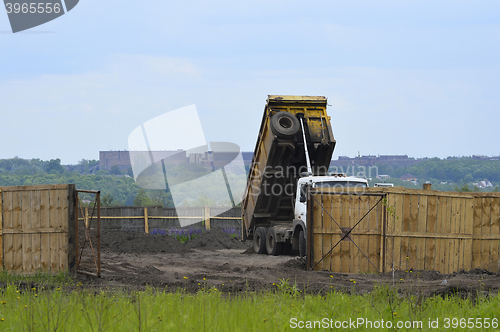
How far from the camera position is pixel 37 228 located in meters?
11.4

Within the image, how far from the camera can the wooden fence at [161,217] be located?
86.2 ft

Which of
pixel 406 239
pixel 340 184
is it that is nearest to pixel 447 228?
pixel 406 239

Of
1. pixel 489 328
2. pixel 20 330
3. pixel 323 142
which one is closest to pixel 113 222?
pixel 323 142

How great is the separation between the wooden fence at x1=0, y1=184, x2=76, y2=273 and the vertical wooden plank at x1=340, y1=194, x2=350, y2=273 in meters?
6.12

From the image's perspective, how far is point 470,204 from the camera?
43.3ft

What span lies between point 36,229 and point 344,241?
6.98 metres

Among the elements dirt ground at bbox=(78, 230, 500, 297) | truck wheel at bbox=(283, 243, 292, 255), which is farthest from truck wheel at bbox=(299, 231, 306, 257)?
truck wheel at bbox=(283, 243, 292, 255)

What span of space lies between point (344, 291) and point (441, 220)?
4743mm

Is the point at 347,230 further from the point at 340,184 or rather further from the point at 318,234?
the point at 340,184

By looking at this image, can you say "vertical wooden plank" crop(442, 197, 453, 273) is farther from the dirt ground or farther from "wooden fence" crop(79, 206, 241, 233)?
"wooden fence" crop(79, 206, 241, 233)

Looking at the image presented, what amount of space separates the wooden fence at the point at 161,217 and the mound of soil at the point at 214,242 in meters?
1.79

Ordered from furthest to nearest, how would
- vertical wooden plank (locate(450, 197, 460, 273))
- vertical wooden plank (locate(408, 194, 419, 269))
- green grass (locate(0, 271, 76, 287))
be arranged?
vertical wooden plank (locate(450, 197, 460, 273)), vertical wooden plank (locate(408, 194, 419, 269)), green grass (locate(0, 271, 76, 287))

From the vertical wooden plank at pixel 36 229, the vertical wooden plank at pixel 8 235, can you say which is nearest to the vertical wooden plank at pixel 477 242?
the vertical wooden plank at pixel 36 229

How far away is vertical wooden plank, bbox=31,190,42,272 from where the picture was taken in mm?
11375
